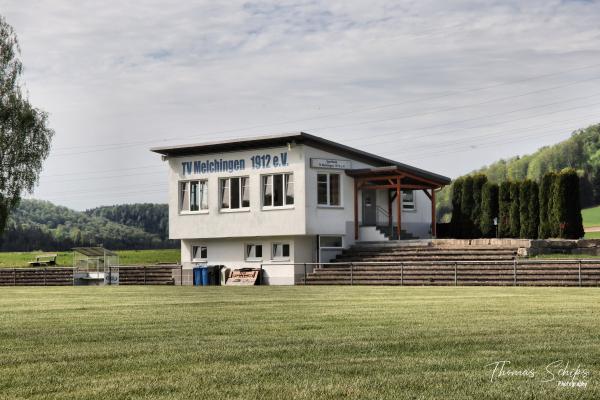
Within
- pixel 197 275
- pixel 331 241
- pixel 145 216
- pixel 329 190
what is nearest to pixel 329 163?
pixel 329 190

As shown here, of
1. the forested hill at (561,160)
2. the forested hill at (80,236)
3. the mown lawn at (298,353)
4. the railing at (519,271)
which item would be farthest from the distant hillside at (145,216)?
the mown lawn at (298,353)

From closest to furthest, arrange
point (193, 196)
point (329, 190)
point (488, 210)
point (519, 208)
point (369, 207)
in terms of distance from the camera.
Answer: point (329, 190) < point (369, 207) < point (193, 196) < point (519, 208) < point (488, 210)

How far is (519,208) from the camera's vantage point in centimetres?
5334

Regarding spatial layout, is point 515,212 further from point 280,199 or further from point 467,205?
point 280,199

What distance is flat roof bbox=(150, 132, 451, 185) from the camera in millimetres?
45500

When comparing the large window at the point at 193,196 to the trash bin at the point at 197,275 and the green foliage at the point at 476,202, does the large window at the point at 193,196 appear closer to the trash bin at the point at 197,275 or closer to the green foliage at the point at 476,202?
the trash bin at the point at 197,275

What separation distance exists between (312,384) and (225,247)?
41523 millimetres

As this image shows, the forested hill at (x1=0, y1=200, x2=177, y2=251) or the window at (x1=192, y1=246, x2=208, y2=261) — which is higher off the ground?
the forested hill at (x1=0, y1=200, x2=177, y2=251)

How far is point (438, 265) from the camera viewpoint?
38.6 metres

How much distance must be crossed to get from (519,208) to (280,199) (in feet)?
47.3

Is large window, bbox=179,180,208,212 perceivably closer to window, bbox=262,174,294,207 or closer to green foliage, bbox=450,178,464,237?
window, bbox=262,174,294,207

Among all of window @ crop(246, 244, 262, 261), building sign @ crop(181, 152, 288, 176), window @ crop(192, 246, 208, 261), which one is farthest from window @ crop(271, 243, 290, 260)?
window @ crop(192, 246, 208, 261)

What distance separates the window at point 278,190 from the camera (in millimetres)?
46219

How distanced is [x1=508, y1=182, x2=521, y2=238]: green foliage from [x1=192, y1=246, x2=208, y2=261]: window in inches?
647
